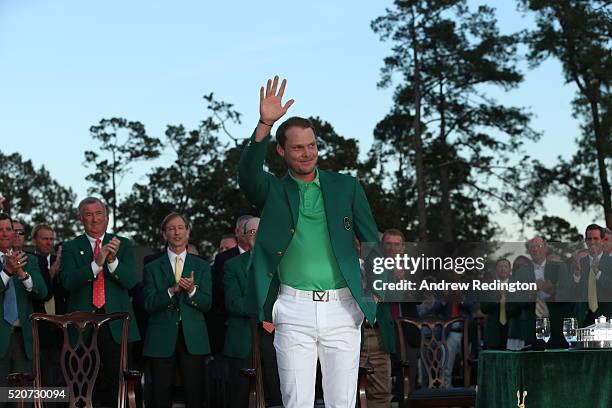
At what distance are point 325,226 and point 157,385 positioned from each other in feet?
12.9

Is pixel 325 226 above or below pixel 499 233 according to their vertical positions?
below

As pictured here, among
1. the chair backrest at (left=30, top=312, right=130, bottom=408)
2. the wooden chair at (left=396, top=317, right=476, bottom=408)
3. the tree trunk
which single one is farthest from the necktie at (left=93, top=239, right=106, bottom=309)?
the tree trunk

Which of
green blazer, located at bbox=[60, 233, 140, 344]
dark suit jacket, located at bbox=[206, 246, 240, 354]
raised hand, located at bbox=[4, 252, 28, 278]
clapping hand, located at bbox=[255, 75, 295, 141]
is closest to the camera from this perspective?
clapping hand, located at bbox=[255, 75, 295, 141]

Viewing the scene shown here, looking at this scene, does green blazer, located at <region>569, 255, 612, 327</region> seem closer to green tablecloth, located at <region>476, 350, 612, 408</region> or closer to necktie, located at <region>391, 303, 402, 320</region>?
necktie, located at <region>391, 303, 402, 320</region>

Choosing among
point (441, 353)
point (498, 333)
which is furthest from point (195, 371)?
point (498, 333)

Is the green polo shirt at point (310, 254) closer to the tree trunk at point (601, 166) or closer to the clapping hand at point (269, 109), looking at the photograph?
the clapping hand at point (269, 109)

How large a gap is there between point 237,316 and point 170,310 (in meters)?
0.60

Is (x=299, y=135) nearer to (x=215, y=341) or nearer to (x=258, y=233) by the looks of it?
(x=258, y=233)

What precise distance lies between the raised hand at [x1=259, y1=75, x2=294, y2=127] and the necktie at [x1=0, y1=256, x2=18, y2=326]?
157 inches

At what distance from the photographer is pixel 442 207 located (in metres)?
34.6

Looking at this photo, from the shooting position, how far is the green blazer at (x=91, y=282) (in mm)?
7969

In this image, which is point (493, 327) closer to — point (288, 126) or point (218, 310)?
point (218, 310)

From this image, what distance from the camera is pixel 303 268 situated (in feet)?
15.8

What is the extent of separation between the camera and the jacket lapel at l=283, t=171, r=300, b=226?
192 inches
